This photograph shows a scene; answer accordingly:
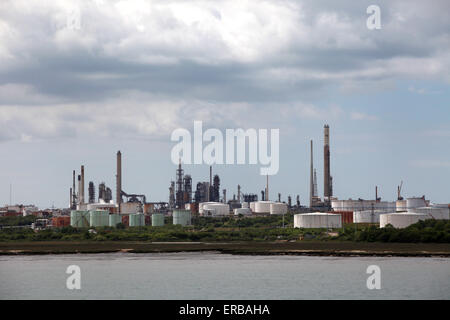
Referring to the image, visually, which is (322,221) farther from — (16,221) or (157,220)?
(16,221)

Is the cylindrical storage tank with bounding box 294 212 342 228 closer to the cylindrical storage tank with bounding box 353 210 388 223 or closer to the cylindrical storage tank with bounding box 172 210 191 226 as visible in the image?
the cylindrical storage tank with bounding box 353 210 388 223

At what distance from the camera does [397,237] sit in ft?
375

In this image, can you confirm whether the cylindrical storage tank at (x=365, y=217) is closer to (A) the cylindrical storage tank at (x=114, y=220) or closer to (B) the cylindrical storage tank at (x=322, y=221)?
(B) the cylindrical storage tank at (x=322, y=221)

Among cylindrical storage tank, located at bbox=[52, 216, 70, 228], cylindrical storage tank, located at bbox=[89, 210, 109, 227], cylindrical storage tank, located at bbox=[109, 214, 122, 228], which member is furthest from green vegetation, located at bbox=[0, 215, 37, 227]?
cylindrical storage tank, located at bbox=[109, 214, 122, 228]

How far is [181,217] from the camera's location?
600 feet

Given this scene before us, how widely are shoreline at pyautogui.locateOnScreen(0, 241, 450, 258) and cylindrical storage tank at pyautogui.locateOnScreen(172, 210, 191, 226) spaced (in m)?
53.8

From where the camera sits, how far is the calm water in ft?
203

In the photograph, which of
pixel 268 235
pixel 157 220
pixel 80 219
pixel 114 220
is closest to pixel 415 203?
pixel 157 220

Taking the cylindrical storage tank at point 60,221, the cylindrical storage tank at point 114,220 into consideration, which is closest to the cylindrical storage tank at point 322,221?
the cylindrical storage tank at point 114,220

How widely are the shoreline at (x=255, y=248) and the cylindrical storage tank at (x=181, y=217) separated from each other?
5379 cm
